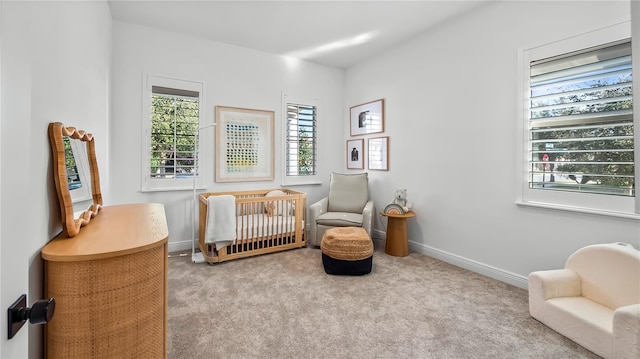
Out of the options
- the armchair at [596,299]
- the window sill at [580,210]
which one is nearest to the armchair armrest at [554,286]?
the armchair at [596,299]

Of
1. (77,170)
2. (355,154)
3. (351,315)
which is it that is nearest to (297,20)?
(355,154)

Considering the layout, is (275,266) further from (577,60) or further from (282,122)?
(577,60)

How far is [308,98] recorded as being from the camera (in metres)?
4.44

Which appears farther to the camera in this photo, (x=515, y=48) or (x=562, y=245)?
(x=515, y=48)

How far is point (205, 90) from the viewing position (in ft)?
11.9

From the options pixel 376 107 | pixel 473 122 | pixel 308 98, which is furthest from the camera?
pixel 308 98

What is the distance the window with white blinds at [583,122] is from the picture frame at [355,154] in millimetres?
2261

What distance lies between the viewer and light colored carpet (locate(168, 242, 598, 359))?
1698mm

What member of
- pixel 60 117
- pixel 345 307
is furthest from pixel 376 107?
pixel 60 117

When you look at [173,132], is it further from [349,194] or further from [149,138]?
[349,194]

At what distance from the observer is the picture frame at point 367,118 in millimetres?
4016

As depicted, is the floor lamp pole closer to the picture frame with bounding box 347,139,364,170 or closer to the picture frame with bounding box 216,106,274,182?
A: the picture frame with bounding box 216,106,274,182

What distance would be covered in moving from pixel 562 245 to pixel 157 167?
4126 mm

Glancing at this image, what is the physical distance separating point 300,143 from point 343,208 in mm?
1249
